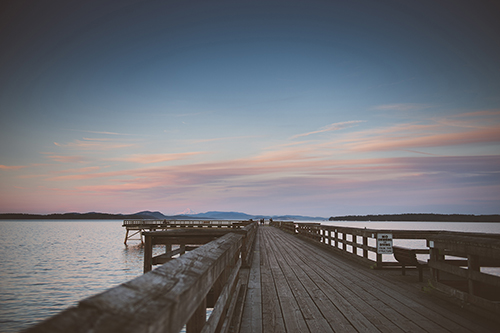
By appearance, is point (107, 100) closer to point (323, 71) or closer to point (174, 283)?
point (323, 71)

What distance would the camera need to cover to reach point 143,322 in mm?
885

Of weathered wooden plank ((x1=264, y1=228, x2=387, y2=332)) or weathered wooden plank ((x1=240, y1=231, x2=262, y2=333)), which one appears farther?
weathered wooden plank ((x1=264, y1=228, x2=387, y2=332))

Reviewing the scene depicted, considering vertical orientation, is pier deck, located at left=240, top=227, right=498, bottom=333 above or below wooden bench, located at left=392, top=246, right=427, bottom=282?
below

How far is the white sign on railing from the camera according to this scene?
917 cm

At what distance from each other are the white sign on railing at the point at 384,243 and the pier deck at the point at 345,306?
1.10m

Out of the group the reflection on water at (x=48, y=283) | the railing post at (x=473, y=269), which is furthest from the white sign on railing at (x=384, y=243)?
the reflection on water at (x=48, y=283)

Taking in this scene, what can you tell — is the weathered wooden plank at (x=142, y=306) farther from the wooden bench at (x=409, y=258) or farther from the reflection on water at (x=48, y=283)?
the reflection on water at (x=48, y=283)

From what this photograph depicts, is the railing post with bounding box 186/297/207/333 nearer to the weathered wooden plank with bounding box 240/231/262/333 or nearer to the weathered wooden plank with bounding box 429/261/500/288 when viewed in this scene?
the weathered wooden plank with bounding box 240/231/262/333

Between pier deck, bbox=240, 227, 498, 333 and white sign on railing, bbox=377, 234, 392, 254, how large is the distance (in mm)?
1105

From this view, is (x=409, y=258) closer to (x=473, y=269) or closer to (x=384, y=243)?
(x=384, y=243)

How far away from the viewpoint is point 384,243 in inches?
367

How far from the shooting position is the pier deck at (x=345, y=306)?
165 inches

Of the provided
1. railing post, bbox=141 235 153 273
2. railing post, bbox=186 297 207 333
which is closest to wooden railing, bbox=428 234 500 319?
railing post, bbox=186 297 207 333

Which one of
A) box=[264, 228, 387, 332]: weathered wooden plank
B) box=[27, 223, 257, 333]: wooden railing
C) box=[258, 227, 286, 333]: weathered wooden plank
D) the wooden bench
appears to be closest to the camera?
box=[27, 223, 257, 333]: wooden railing
